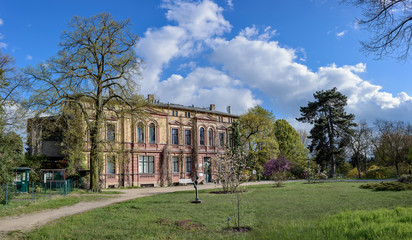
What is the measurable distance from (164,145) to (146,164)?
3.48m

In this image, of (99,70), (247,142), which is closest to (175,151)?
(247,142)

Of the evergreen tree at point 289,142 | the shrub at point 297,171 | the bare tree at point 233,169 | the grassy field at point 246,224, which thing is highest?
the evergreen tree at point 289,142

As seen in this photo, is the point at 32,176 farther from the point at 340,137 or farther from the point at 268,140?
the point at 340,137

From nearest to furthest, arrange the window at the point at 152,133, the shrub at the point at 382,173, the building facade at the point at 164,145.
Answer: the building facade at the point at 164,145 < the window at the point at 152,133 < the shrub at the point at 382,173

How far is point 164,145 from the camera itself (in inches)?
1483

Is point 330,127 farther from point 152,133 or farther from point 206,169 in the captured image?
point 152,133

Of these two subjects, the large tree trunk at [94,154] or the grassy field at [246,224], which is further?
the large tree trunk at [94,154]

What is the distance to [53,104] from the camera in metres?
22.2

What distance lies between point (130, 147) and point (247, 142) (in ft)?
65.0

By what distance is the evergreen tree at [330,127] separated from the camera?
1795 inches

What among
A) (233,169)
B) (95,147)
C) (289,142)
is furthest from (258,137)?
(233,169)

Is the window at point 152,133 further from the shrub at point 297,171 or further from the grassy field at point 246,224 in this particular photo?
the shrub at point 297,171

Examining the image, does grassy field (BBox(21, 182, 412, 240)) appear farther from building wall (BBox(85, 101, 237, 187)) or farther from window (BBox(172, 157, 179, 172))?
window (BBox(172, 157, 179, 172))

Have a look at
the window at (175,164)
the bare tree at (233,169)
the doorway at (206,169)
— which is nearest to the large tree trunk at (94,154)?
the bare tree at (233,169)
